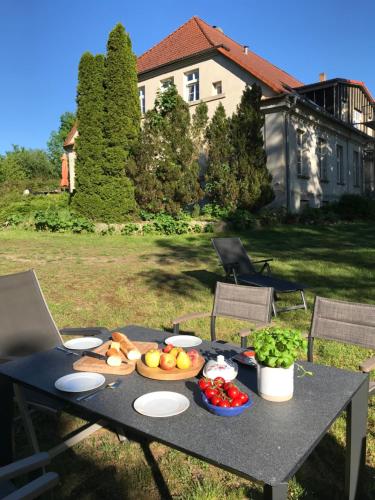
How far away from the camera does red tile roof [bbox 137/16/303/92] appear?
63.9 feet

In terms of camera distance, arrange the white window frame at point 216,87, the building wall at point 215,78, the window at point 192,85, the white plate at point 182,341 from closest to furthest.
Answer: the white plate at point 182,341, the building wall at point 215,78, the white window frame at point 216,87, the window at point 192,85

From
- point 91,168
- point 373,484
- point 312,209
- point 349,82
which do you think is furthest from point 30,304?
point 349,82

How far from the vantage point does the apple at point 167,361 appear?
2037mm

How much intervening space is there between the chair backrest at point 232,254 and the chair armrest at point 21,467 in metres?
4.94

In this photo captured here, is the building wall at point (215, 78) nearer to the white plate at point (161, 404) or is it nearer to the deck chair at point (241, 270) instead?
the deck chair at point (241, 270)

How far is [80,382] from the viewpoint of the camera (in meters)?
1.96

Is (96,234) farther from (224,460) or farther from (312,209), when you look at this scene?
(224,460)

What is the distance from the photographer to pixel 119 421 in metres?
1.61

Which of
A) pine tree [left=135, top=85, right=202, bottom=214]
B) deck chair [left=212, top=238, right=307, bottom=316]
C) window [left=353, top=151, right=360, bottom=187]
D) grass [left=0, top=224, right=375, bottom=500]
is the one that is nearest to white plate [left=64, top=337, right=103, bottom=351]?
grass [left=0, top=224, right=375, bottom=500]

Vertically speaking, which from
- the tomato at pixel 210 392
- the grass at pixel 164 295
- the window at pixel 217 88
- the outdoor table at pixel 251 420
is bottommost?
the grass at pixel 164 295

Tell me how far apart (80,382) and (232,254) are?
16.2 ft

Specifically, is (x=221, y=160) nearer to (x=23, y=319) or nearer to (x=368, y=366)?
(x=23, y=319)

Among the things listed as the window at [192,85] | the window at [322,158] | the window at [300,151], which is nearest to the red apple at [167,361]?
the window at [300,151]

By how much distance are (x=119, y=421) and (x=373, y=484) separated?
5.62ft
